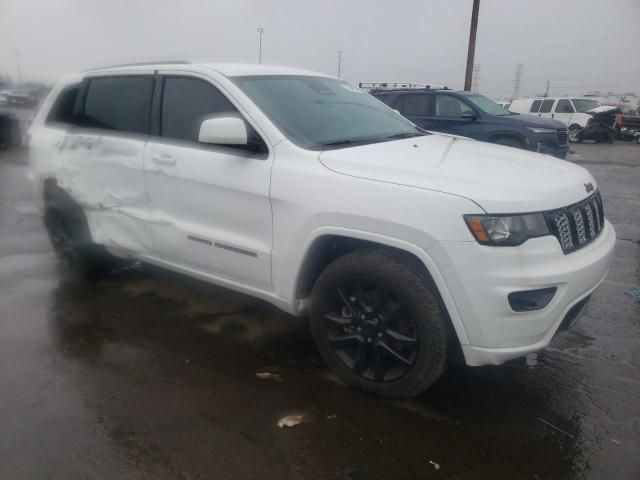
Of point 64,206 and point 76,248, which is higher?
point 64,206

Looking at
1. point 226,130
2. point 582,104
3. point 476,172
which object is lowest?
point 582,104

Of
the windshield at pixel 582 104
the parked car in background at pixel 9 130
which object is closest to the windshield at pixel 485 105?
the parked car in background at pixel 9 130

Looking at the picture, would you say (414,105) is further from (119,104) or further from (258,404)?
(258,404)

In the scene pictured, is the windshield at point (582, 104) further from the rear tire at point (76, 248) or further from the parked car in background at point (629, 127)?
the rear tire at point (76, 248)

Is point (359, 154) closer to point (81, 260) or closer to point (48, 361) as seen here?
point (48, 361)

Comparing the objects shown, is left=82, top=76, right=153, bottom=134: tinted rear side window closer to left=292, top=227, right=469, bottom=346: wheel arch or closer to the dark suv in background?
left=292, top=227, right=469, bottom=346: wheel arch

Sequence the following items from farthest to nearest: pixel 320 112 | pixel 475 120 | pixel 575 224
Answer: pixel 475 120 < pixel 320 112 < pixel 575 224

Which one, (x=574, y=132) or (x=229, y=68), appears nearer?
(x=229, y=68)

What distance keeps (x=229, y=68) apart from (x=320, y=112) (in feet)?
2.28

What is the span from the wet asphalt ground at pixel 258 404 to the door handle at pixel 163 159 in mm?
1181

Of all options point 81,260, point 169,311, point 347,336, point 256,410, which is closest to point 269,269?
point 347,336

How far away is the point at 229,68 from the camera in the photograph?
143 inches

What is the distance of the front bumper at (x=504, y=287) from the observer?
245 cm

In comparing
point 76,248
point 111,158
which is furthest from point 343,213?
point 76,248
